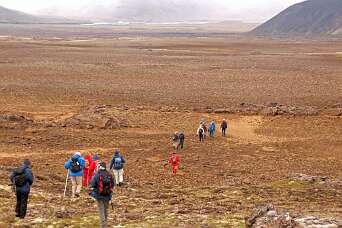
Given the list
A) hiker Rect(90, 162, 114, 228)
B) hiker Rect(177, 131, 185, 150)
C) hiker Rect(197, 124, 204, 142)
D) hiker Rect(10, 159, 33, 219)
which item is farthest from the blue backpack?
hiker Rect(197, 124, 204, 142)

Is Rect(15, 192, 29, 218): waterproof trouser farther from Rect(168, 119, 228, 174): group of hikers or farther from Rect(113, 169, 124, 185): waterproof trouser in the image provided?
Rect(168, 119, 228, 174): group of hikers

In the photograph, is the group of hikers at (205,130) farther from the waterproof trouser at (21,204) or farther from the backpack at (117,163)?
the waterproof trouser at (21,204)

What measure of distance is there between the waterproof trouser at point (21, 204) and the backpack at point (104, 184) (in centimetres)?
213

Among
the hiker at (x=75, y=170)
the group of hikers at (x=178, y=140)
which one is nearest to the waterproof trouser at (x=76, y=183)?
the hiker at (x=75, y=170)

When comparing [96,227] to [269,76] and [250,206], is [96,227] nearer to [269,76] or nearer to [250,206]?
[250,206]

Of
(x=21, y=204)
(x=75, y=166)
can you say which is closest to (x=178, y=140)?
(x=75, y=166)

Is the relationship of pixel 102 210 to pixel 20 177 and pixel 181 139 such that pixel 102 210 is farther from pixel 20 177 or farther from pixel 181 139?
pixel 181 139

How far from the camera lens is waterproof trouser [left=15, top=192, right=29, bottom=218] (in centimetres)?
1297

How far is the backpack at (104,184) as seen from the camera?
472 inches

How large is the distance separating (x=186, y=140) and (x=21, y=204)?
18.5 meters

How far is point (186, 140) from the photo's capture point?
3108 cm

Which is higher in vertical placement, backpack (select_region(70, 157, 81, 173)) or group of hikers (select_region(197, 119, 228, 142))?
backpack (select_region(70, 157, 81, 173))

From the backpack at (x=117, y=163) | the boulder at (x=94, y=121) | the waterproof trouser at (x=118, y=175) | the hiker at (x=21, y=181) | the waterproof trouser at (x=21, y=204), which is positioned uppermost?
the hiker at (x=21, y=181)

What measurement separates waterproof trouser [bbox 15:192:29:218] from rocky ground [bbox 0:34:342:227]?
0.67 feet
